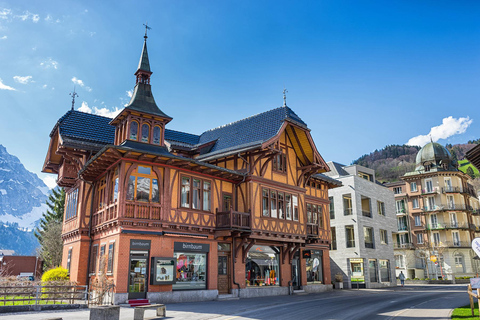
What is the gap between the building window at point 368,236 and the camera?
40.2m

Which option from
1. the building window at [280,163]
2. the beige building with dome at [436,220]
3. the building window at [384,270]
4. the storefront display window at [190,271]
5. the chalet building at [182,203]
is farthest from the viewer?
the beige building with dome at [436,220]

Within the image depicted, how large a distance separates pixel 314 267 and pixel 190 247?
1451cm

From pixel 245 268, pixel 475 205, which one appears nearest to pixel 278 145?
pixel 245 268

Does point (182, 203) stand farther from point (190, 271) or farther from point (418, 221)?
point (418, 221)

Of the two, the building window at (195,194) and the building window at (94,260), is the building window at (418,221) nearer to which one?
the building window at (195,194)

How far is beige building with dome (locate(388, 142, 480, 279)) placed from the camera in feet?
198

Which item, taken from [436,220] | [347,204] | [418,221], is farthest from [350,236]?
[418,221]

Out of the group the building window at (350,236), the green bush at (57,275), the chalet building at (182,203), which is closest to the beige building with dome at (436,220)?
the building window at (350,236)

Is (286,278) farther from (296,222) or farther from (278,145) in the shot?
(278,145)

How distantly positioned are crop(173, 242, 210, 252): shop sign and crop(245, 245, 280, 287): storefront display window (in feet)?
13.2

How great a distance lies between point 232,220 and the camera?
22.9m

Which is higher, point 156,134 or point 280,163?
point 156,134

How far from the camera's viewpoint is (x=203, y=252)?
22516 millimetres

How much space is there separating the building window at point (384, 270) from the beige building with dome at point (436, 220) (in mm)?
18735
